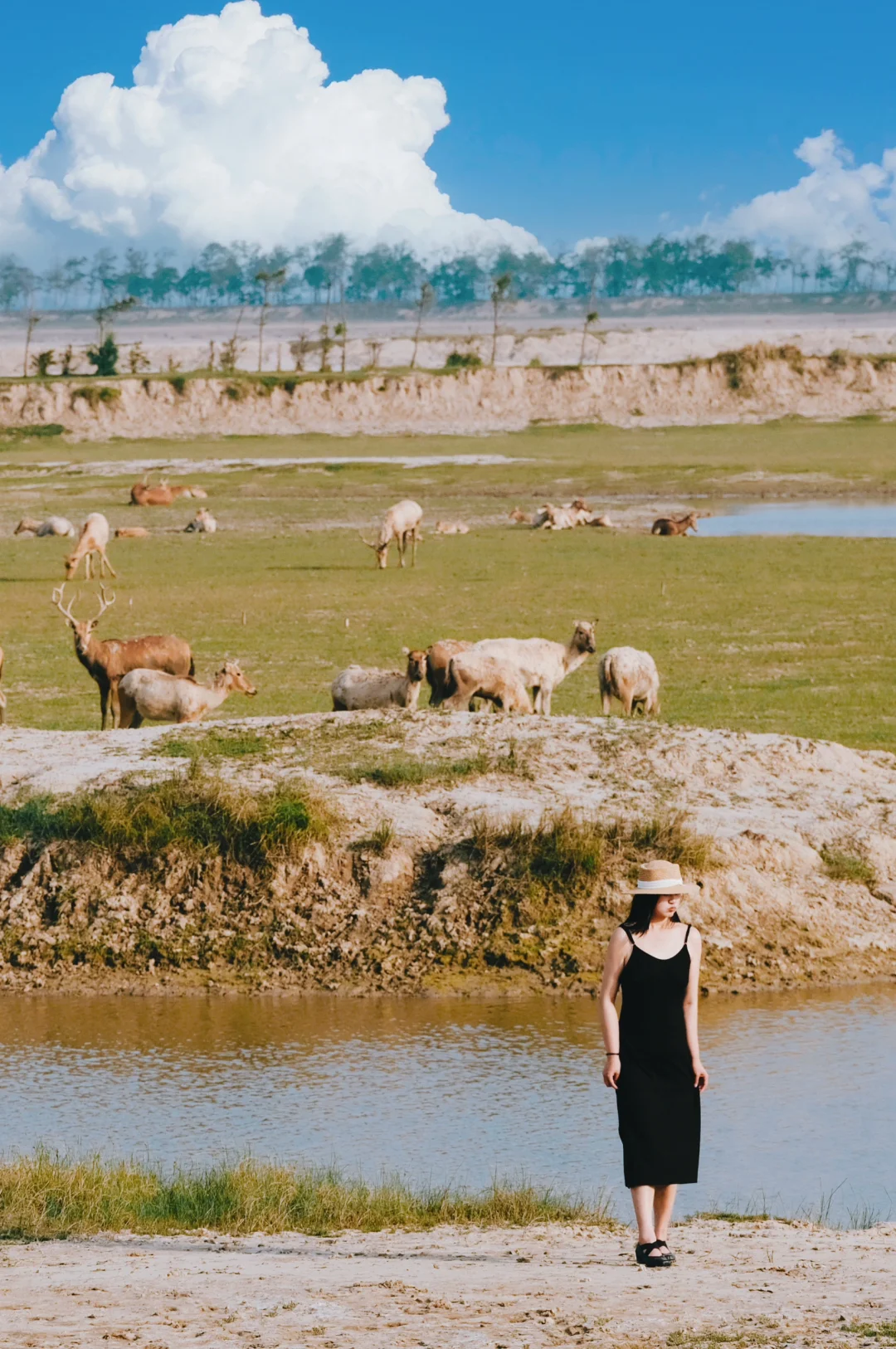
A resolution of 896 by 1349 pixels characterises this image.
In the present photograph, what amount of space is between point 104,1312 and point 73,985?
8948mm

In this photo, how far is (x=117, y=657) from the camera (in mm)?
24484

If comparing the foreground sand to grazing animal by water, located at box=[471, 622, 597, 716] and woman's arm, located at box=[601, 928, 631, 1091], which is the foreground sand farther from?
grazing animal by water, located at box=[471, 622, 597, 716]

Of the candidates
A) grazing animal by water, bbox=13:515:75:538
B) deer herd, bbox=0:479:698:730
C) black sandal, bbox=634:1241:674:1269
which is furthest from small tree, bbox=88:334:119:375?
black sandal, bbox=634:1241:674:1269

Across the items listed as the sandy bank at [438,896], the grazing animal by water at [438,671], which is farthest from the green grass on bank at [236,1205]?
the grazing animal by water at [438,671]

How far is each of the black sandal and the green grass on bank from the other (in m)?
1.36

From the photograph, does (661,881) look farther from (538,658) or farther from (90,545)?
(90,545)

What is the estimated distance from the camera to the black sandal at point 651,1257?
8.33 meters

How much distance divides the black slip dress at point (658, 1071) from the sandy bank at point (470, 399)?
339ft

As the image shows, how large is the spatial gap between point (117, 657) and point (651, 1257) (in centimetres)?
1738

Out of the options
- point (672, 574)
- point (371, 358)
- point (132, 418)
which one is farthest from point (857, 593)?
point (371, 358)

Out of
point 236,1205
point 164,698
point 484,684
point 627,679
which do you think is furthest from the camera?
point 627,679

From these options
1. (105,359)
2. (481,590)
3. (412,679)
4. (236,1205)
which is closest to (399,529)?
(481,590)

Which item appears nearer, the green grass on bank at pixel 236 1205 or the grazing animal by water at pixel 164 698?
the green grass on bank at pixel 236 1205

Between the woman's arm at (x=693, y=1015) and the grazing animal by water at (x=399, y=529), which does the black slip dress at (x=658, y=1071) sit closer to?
the woman's arm at (x=693, y=1015)
